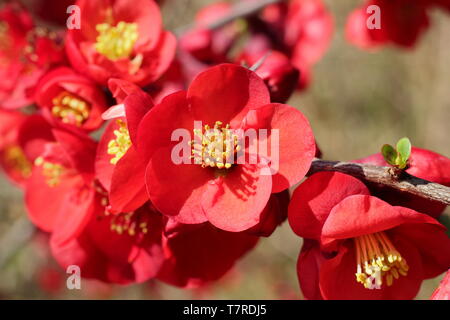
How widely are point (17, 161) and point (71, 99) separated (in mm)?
412

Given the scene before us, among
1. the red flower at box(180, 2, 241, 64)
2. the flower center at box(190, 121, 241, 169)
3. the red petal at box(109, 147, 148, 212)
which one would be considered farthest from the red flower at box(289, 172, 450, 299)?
Result: the red flower at box(180, 2, 241, 64)

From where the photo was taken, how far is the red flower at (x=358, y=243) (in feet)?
2.39

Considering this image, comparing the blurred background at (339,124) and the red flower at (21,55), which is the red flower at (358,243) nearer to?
the red flower at (21,55)

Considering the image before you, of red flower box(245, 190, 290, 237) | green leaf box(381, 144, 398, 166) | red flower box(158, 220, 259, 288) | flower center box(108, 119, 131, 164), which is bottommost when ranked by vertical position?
red flower box(158, 220, 259, 288)

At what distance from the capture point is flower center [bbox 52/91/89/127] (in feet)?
3.06

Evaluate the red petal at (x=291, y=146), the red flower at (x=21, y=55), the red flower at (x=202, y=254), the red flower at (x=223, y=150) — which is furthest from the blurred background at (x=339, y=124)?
the red petal at (x=291, y=146)

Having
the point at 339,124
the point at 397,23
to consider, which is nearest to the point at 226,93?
the point at 397,23

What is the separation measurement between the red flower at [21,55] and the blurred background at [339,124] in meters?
1.21

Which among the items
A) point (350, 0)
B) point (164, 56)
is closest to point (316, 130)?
point (350, 0)

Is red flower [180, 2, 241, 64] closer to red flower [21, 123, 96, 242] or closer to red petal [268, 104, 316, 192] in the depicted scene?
red flower [21, 123, 96, 242]

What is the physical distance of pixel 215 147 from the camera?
2.60 feet

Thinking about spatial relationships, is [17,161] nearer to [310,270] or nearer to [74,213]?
[74,213]

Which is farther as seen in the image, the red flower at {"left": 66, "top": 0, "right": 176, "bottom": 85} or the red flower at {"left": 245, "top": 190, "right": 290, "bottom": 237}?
the red flower at {"left": 66, "top": 0, "right": 176, "bottom": 85}

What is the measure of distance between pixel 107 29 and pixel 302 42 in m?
0.89
